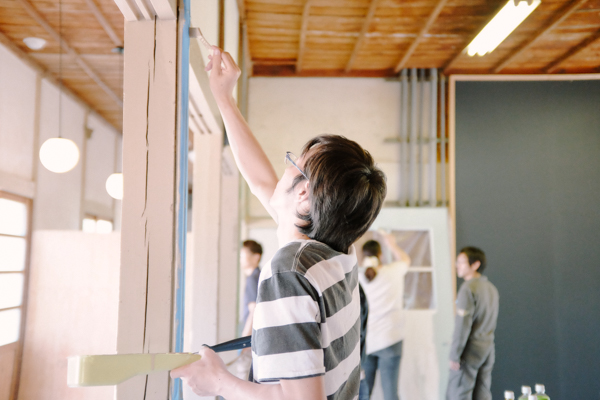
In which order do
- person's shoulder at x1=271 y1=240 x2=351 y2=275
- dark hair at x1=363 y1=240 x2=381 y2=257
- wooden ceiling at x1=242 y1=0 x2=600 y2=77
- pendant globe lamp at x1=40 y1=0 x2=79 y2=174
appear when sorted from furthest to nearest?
dark hair at x1=363 y1=240 x2=381 y2=257 → wooden ceiling at x1=242 y1=0 x2=600 y2=77 → pendant globe lamp at x1=40 y1=0 x2=79 y2=174 → person's shoulder at x1=271 y1=240 x2=351 y2=275

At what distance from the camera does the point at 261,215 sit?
5312mm

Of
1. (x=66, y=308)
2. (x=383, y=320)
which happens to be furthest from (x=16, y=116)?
(x=383, y=320)

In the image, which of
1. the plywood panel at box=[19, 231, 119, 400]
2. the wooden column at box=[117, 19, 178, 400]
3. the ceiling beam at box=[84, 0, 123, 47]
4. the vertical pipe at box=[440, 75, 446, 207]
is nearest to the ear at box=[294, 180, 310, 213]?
the wooden column at box=[117, 19, 178, 400]

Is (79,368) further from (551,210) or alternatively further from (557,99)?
(557,99)

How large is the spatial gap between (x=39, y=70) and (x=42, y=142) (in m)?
0.76

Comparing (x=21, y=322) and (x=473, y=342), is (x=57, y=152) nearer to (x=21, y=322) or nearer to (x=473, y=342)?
(x=21, y=322)

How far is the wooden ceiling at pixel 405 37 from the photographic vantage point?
4066 mm

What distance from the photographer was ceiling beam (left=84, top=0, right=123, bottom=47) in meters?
3.07

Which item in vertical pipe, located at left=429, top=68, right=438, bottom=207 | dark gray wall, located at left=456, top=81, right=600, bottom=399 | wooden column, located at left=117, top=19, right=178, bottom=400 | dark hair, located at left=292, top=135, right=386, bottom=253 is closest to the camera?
dark hair, located at left=292, top=135, right=386, bottom=253

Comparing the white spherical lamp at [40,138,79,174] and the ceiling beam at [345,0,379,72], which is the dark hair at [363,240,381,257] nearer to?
the ceiling beam at [345,0,379,72]

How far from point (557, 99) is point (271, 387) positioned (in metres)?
5.92

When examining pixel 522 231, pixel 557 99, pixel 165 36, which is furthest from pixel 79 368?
pixel 557 99

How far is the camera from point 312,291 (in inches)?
29.5

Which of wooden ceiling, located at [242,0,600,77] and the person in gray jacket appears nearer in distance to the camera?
the person in gray jacket
